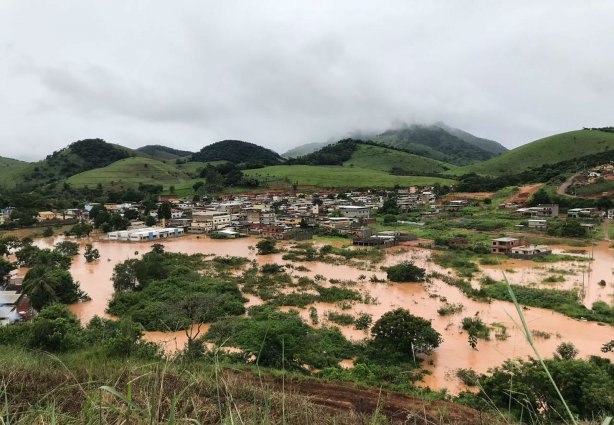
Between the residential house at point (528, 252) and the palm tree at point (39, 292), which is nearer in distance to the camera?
the palm tree at point (39, 292)

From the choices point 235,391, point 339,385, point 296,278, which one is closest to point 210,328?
point 339,385

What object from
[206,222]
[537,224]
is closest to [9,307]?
[206,222]

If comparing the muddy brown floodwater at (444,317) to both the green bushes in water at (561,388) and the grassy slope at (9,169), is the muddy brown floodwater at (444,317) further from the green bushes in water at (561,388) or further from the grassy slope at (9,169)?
the grassy slope at (9,169)

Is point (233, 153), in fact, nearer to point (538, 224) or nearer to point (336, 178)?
point (336, 178)

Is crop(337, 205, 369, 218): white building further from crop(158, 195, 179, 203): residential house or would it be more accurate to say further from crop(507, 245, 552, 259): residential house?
crop(158, 195, 179, 203): residential house

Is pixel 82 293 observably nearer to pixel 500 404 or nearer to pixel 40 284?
pixel 40 284

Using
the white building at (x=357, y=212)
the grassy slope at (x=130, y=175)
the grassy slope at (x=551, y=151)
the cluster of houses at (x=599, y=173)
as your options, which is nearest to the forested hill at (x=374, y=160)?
the grassy slope at (x=551, y=151)
